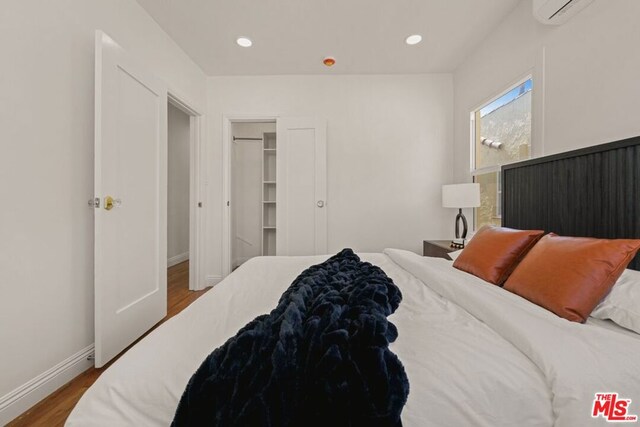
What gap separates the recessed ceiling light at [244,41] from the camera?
2.64 metres

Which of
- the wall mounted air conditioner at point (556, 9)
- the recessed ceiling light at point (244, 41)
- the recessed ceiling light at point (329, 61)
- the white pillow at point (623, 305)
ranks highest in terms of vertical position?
the recessed ceiling light at point (244, 41)

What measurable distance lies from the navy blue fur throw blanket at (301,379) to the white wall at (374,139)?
106 inches

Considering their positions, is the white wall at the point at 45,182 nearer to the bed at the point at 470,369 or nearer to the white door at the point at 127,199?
the white door at the point at 127,199

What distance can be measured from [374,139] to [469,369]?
9.75ft

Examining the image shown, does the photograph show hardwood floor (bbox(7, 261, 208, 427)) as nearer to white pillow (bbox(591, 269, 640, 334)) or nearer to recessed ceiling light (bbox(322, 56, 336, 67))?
white pillow (bbox(591, 269, 640, 334))

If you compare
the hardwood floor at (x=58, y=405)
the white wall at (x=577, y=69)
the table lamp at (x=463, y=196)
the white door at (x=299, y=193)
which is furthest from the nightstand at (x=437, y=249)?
the hardwood floor at (x=58, y=405)

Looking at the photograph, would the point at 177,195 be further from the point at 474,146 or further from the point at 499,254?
the point at 499,254

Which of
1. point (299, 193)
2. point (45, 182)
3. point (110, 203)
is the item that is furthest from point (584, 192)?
point (45, 182)

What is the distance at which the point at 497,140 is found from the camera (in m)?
2.63

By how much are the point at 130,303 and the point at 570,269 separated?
99.4 inches

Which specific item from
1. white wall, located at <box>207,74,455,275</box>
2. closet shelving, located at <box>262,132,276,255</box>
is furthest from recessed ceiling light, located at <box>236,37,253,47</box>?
closet shelving, located at <box>262,132,276,255</box>

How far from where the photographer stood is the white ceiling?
2.22 m

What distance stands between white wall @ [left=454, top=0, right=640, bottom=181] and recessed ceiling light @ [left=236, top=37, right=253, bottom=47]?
7.54 ft

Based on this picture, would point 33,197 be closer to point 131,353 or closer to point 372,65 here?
point 131,353
